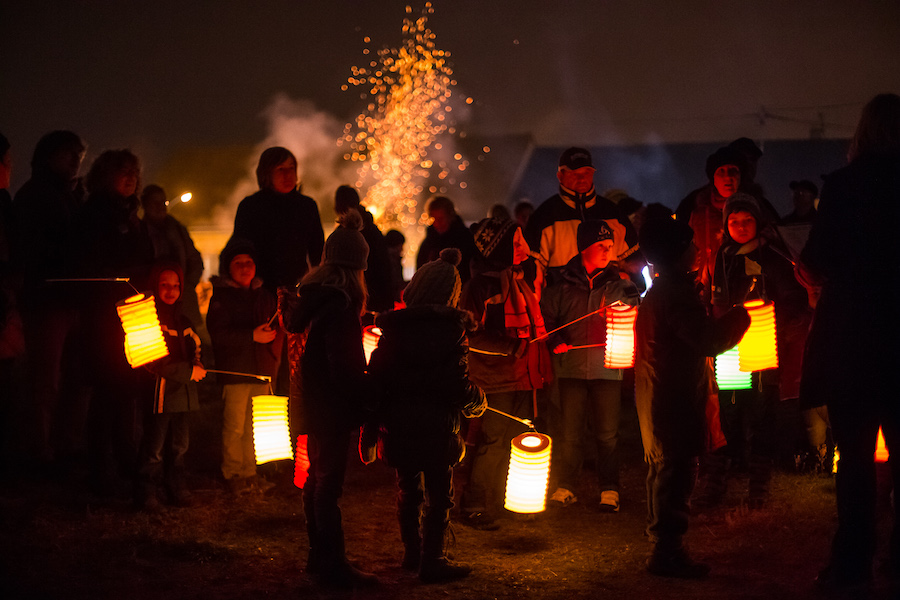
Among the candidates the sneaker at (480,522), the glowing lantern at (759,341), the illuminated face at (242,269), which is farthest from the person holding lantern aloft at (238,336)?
the glowing lantern at (759,341)

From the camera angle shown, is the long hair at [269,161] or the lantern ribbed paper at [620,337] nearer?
the lantern ribbed paper at [620,337]

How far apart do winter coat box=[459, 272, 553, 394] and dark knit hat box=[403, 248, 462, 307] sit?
1.11 metres

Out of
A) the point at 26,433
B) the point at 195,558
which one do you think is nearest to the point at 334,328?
the point at 195,558

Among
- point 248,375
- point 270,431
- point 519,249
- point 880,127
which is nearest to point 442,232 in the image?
point 519,249

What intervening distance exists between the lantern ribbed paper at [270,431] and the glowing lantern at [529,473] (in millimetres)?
1799

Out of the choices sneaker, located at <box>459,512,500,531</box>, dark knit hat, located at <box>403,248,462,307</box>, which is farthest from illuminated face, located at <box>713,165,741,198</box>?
sneaker, located at <box>459,512,500,531</box>

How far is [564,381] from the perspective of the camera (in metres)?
6.96

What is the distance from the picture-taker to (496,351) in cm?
650

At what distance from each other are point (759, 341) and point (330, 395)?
9.86 feet

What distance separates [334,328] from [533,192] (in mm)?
32913

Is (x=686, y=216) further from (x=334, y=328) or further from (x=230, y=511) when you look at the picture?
(x=230, y=511)

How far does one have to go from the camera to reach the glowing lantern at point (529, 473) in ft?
19.0

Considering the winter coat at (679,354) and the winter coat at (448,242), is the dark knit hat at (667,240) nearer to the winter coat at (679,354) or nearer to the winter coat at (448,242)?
the winter coat at (679,354)

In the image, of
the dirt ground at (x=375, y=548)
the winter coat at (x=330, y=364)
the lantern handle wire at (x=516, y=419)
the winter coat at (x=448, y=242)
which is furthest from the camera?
the winter coat at (x=448, y=242)
